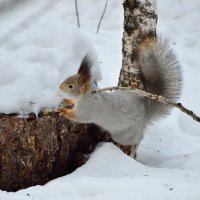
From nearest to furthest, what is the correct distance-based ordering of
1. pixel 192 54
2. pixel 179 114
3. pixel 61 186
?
pixel 61 186, pixel 179 114, pixel 192 54

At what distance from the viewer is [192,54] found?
4.66 meters

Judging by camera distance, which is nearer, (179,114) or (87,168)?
(87,168)

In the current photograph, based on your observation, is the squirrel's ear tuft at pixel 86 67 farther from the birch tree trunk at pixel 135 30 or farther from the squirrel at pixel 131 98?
the birch tree trunk at pixel 135 30

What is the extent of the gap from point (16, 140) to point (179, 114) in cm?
165

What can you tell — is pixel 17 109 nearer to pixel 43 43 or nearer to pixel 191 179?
pixel 43 43

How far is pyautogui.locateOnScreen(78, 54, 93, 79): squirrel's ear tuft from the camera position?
244 cm

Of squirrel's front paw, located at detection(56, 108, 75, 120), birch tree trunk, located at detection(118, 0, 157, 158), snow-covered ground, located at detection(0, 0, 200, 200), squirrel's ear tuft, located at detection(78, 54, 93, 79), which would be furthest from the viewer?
birch tree trunk, located at detection(118, 0, 157, 158)

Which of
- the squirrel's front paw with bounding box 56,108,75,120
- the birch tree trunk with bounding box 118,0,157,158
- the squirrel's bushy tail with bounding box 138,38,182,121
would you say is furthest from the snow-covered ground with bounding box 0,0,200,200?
the squirrel's bushy tail with bounding box 138,38,182,121

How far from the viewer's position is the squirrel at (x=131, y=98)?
101 inches

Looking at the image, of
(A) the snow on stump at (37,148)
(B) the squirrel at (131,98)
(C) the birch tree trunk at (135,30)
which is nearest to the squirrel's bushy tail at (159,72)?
(B) the squirrel at (131,98)

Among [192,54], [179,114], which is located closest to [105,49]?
[192,54]

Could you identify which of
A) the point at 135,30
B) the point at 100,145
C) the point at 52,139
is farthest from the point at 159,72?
the point at 52,139

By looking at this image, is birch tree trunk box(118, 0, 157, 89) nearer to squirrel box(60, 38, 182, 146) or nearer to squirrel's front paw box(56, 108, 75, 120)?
squirrel box(60, 38, 182, 146)

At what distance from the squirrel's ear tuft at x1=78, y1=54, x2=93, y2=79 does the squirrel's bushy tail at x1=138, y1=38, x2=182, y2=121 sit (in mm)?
335
